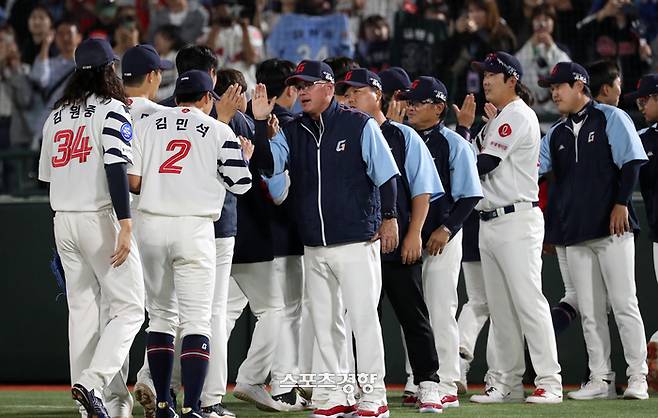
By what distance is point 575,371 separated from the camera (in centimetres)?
942

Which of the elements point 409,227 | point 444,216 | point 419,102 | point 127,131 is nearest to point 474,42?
point 419,102

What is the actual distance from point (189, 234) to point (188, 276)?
221mm

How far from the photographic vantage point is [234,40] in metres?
12.2

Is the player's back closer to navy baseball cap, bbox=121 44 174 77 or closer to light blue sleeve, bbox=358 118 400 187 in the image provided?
navy baseball cap, bbox=121 44 174 77

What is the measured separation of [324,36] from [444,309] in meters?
5.31

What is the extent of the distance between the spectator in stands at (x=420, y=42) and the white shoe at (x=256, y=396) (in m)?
4.70

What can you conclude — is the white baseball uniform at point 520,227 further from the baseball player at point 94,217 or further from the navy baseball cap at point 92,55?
the navy baseball cap at point 92,55

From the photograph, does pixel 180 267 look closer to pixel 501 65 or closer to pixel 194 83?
pixel 194 83

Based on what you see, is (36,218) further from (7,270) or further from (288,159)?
(288,159)

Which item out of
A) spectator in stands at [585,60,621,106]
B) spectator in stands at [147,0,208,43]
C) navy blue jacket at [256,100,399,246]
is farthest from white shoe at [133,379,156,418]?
spectator in stands at [147,0,208,43]

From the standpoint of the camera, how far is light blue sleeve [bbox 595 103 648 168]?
766cm

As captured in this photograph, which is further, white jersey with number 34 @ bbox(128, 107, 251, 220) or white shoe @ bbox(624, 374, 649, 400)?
white shoe @ bbox(624, 374, 649, 400)

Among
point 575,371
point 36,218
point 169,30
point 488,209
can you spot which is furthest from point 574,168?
point 169,30

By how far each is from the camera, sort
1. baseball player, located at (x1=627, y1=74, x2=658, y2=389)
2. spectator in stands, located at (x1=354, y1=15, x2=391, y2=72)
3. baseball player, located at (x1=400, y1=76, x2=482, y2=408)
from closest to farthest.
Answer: baseball player, located at (x1=400, y1=76, x2=482, y2=408) < baseball player, located at (x1=627, y1=74, x2=658, y2=389) < spectator in stands, located at (x1=354, y1=15, x2=391, y2=72)
